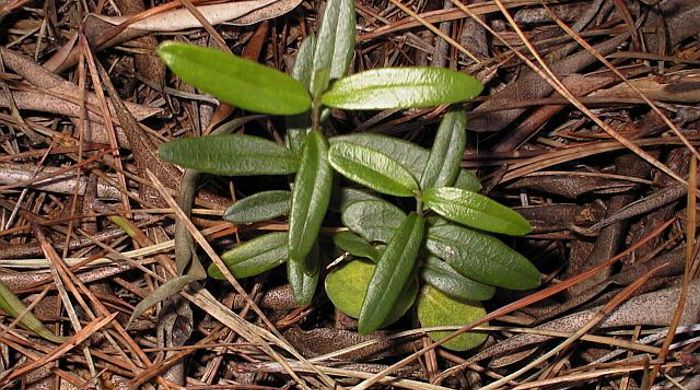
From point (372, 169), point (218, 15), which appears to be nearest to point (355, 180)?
point (372, 169)

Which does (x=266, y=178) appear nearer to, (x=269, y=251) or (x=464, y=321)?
(x=269, y=251)

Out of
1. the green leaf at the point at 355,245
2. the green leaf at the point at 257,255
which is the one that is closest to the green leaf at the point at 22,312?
the green leaf at the point at 257,255

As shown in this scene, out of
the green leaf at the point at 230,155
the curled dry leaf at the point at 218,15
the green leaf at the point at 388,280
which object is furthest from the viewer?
the curled dry leaf at the point at 218,15

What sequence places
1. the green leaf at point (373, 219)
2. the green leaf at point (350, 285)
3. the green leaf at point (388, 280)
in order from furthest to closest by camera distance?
the green leaf at point (350, 285)
the green leaf at point (373, 219)
the green leaf at point (388, 280)


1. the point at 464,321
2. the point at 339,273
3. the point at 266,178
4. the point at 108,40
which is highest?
the point at 108,40

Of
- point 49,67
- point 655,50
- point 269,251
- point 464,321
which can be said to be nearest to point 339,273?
point 269,251

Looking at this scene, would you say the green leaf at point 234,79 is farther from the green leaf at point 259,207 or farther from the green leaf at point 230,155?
the green leaf at point 259,207
